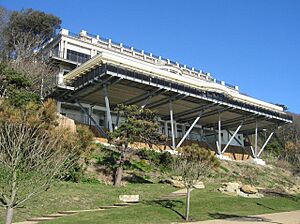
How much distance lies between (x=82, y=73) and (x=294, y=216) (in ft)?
79.2

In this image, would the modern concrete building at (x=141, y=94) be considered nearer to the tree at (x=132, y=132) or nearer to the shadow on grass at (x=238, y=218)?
the tree at (x=132, y=132)

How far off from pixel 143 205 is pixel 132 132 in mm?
7210

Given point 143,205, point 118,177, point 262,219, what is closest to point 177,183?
point 118,177

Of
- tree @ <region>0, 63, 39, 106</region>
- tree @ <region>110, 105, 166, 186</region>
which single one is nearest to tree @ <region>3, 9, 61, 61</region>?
tree @ <region>0, 63, 39, 106</region>

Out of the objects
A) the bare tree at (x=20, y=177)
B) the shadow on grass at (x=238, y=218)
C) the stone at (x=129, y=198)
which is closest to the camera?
the bare tree at (x=20, y=177)

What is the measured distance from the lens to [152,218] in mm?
16328

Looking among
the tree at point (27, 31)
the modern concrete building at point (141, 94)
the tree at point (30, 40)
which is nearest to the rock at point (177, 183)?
the modern concrete building at point (141, 94)

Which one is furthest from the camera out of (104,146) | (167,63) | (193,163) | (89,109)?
(167,63)

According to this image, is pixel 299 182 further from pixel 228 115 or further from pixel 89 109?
pixel 89 109

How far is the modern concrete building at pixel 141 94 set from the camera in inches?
1358

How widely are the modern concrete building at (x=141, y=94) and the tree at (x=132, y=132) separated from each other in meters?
7.18

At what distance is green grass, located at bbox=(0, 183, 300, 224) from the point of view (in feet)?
53.1

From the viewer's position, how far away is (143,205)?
19.0m

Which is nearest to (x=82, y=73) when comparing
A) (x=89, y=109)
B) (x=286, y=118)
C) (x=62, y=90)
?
(x=62, y=90)
